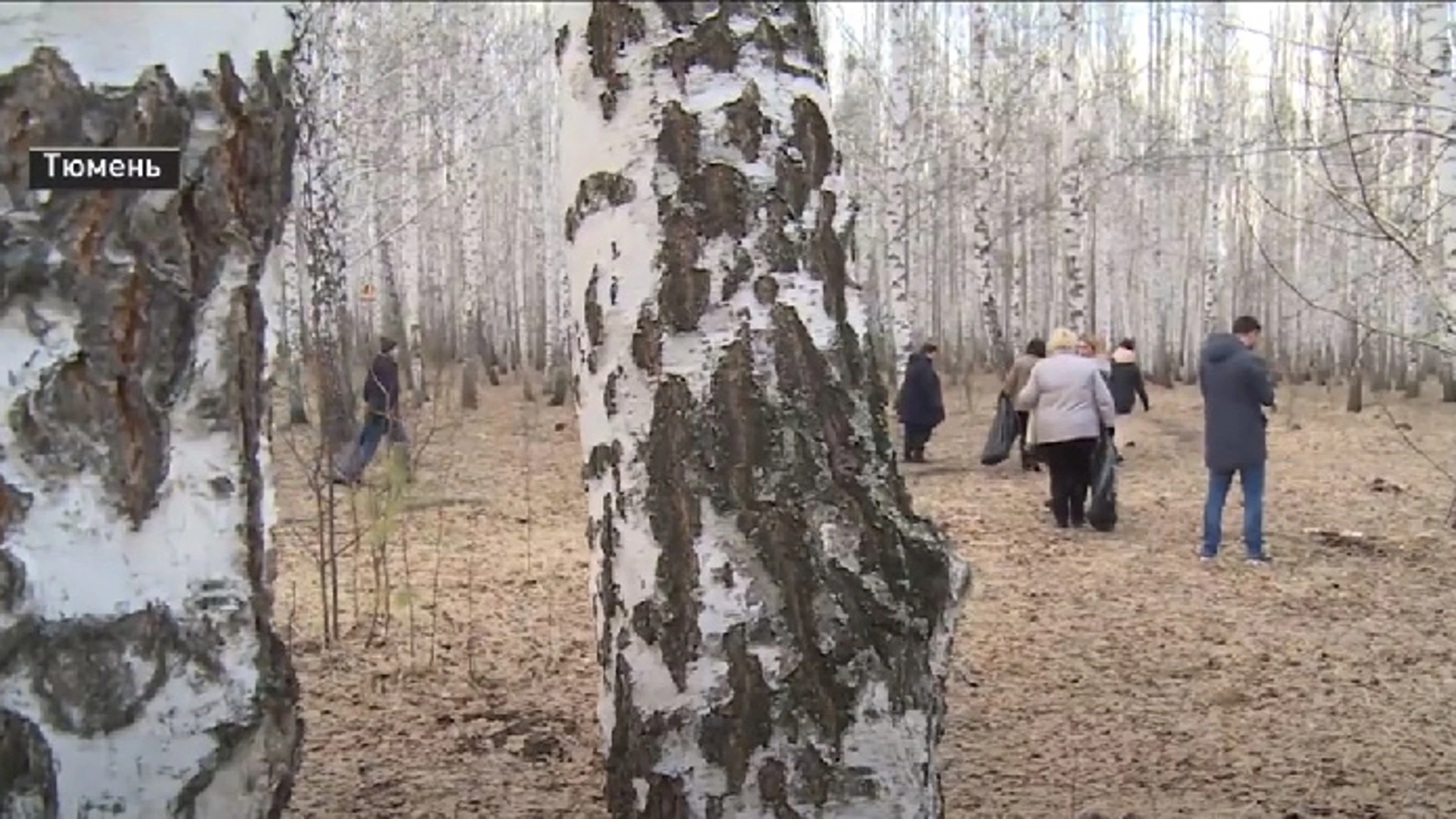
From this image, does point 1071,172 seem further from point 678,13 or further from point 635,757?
point 635,757

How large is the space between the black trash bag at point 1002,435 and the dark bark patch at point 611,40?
937 centimetres

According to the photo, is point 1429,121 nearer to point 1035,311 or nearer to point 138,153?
point 138,153

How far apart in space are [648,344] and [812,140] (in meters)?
0.44

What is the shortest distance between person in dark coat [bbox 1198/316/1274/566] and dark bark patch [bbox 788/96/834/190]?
5.71 m

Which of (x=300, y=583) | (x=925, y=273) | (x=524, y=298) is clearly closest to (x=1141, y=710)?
(x=300, y=583)

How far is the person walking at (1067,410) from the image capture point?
27.3ft

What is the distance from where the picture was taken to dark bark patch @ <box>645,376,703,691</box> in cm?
223

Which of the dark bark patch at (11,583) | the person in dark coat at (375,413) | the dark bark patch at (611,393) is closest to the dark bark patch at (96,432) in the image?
the dark bark patch at (11,583)

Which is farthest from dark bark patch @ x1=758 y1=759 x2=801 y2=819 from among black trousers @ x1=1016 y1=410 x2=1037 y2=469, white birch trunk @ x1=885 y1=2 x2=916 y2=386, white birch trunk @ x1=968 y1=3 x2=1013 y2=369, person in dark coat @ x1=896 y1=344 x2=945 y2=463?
white birch trunk @ x1=968 y1=3 x2=1013 y2=369

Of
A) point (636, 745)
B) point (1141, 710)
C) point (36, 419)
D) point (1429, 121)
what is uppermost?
point (1429, 121)

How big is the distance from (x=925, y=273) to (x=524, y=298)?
9.27 m

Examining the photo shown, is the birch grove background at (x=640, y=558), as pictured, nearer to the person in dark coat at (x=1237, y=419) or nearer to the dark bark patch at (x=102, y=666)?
the dark bark patch at (x=102, y=666)

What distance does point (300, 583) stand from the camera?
711 cm
